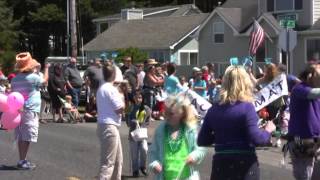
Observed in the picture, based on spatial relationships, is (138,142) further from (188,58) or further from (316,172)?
(188,58)

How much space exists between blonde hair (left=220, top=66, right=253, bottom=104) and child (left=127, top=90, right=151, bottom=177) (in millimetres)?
5332

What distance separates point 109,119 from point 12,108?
2.49 metres

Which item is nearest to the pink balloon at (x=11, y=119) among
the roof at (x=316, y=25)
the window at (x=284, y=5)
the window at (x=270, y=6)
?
the roof at (x=316, y=25)

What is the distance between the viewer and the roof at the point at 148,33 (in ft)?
178

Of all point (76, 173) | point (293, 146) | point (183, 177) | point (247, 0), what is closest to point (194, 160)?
point (183, 177)

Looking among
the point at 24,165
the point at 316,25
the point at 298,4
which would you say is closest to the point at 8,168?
the point at 24,165

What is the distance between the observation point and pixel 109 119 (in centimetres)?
955

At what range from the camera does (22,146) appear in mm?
11742

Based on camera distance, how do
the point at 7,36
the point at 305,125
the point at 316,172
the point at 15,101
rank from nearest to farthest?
the point at 305,125, the point at 316,172, the point at 15,101, the point at 7,36

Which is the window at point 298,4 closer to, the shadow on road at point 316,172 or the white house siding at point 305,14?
the white house siding at point 305,14

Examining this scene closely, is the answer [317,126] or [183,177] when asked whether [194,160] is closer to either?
[183,177]

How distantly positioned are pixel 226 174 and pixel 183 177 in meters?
0.49

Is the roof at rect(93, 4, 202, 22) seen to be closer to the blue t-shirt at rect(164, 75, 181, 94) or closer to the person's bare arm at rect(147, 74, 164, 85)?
the person's bare arm at rect(147, 74, 164, 85)

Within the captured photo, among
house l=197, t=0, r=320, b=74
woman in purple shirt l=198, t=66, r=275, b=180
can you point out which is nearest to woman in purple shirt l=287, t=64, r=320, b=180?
woman in purple shirt l=198, t=66, r=275, b=180
